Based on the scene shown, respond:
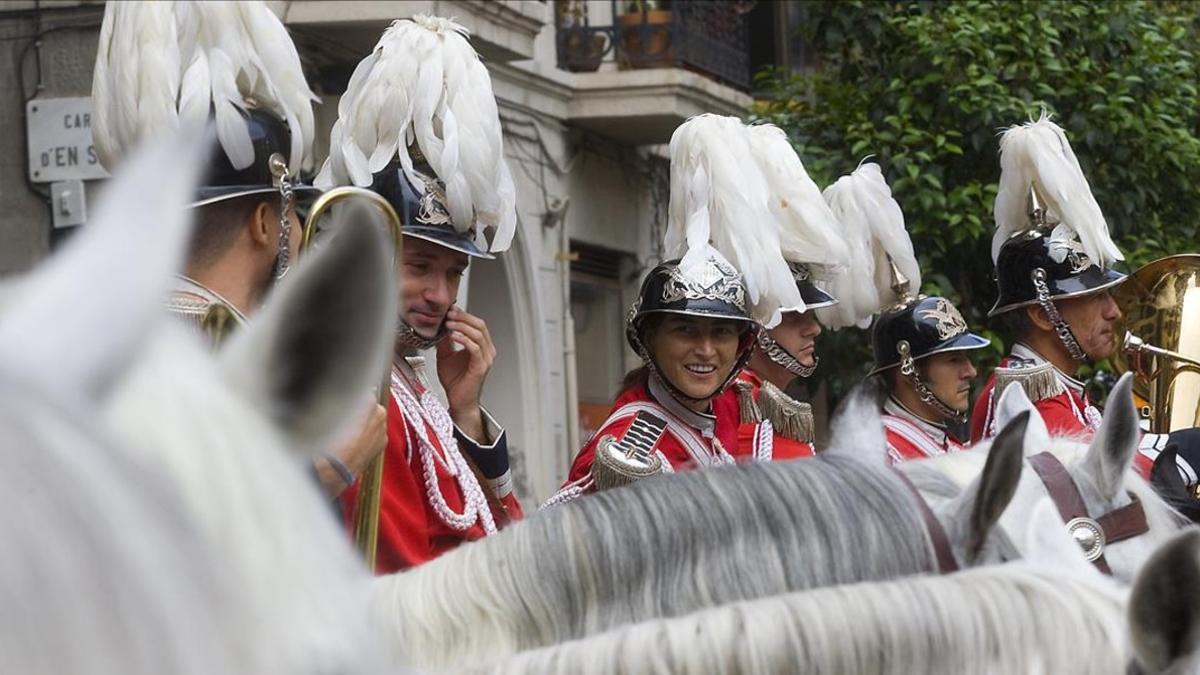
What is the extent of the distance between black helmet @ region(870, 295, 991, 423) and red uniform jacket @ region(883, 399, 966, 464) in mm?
105

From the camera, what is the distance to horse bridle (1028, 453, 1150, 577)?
12.1 ft

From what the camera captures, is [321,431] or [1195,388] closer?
[321,431]

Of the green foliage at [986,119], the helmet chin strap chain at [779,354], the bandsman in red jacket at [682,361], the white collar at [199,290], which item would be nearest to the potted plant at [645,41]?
the green foliage at [986,119]

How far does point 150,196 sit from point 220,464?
157mm

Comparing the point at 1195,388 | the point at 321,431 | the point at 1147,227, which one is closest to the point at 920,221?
the point at 1147,227

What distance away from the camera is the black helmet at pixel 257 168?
125 inches

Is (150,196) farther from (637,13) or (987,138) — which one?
(637,13)

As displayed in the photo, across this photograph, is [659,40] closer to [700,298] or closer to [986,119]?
[986,119]

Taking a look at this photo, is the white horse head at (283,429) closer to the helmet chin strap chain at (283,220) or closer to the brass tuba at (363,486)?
the brass tuba at (363,486)

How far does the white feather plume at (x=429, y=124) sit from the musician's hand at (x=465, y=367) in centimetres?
17

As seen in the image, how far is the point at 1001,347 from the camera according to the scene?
31.7 ft

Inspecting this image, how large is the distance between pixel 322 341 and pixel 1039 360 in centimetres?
570

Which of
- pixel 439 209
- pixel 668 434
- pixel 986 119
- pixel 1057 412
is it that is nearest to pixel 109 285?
pixel 439 209

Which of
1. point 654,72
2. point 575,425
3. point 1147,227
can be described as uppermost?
point 654,72
